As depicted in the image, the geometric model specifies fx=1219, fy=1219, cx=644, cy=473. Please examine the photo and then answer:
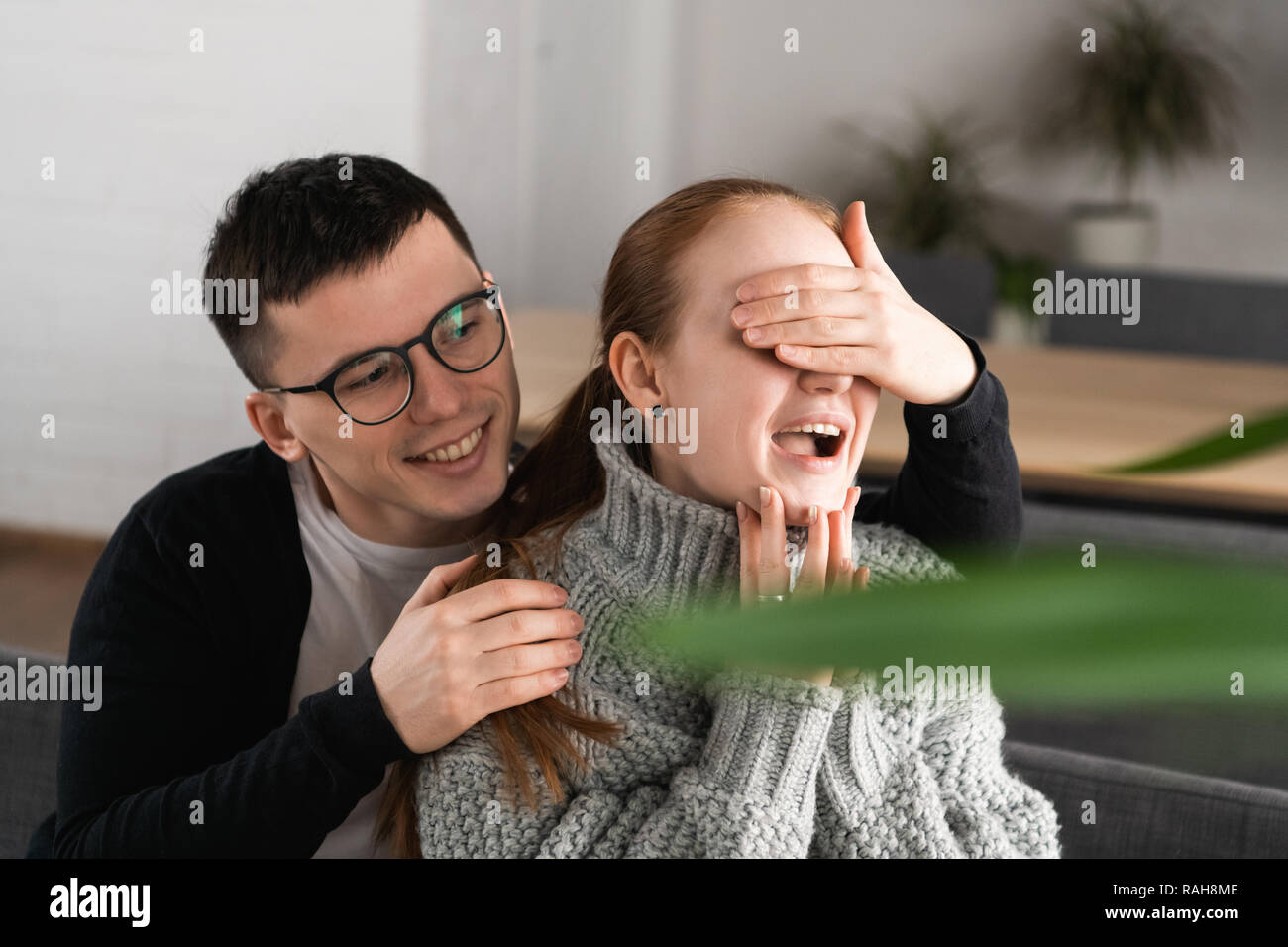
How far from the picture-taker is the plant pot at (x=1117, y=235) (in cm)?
475

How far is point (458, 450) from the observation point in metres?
0.97

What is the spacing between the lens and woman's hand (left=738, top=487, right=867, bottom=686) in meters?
0.72

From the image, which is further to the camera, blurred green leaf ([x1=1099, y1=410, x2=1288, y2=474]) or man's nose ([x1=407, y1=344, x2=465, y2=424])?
man's nose ([x1=407, y1=344, x2=465, y2=424])

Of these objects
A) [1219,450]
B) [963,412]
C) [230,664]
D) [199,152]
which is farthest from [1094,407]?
[199,152]

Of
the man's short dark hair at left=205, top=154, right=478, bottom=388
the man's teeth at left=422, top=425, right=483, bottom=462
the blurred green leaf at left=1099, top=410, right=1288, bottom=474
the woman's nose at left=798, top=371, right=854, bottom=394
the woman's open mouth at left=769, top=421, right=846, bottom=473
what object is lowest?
the man's teeth at left=422, top=425, right=483, bottom=462

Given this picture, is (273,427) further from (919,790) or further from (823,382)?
(919,790)

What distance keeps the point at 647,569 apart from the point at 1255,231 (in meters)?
4.79

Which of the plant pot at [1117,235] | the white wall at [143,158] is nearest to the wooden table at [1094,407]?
the white wall at [143,158]

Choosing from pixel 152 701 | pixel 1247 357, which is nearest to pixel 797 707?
pixel 152 701

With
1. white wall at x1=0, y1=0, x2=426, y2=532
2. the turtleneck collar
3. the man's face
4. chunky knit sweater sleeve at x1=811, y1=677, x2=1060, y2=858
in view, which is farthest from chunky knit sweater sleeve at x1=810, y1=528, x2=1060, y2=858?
white wall at x1=0, y1=0, x2=426, y2=532

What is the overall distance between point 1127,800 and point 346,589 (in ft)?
2.32

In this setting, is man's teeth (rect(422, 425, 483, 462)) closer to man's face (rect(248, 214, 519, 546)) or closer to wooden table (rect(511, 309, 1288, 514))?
man's face (rect(248, 214, 519, 546))

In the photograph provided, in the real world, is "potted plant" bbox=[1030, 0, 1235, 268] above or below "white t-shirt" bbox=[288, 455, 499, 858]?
above

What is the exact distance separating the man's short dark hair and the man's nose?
0.08 metres
